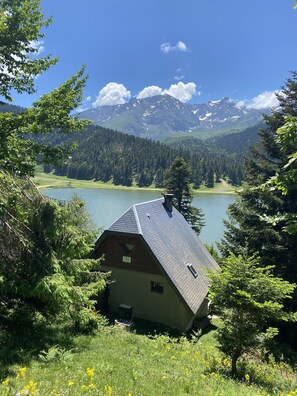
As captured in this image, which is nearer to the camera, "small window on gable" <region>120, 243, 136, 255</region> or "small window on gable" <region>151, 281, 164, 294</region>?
"small window on gable" <region>151, 281, 164, 294</region>

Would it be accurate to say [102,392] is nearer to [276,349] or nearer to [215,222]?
[276,349]

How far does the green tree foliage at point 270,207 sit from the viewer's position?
19.4 m

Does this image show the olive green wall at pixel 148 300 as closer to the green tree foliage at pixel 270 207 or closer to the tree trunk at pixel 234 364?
the green tree foliage at pixel 270 207

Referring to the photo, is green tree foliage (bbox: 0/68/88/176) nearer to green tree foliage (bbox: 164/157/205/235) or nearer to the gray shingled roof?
the gray shingled roof

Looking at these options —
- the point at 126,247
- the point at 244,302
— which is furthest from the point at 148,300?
the point at 244,302

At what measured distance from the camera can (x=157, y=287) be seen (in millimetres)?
19656

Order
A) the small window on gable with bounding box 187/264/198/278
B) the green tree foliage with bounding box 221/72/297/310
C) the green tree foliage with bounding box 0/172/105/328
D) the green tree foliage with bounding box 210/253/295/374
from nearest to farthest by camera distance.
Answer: the green tree foliage with bounding box 0/172/105/328, the green tree foliage with bounding box 210/253/295/374, the green tree foliage with bounding box 221/72/297/310, the small window on gable with bounding box 187/264/198/278

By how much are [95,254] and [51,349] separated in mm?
12384

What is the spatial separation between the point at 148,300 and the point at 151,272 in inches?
75.7

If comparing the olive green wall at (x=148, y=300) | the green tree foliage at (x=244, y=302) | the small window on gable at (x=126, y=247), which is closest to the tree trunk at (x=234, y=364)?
the green tree foliage at (x=244, y=302)

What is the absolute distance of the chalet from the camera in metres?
18.7

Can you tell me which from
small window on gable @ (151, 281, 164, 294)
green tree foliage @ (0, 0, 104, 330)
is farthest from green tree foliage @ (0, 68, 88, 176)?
small window on gable @ (151, 281, 164, 294)

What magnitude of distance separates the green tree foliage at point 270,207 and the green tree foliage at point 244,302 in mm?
7861

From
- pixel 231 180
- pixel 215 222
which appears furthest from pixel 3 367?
pixel 231 180
